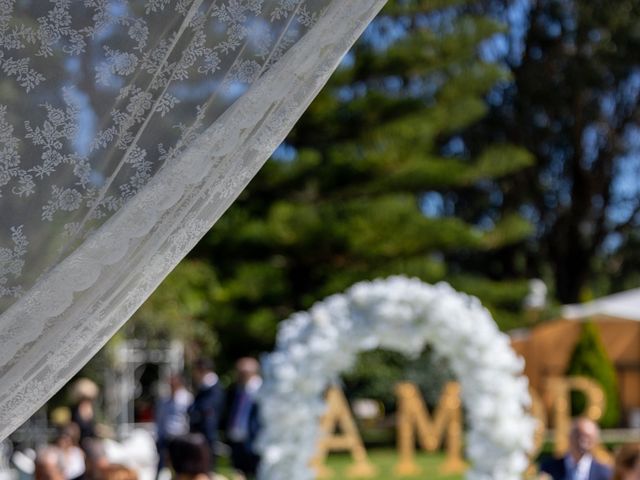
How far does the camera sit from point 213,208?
1.85 m

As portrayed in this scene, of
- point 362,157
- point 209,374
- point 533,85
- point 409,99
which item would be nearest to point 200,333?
point 362,157

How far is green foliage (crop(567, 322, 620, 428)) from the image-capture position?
71.7 ft

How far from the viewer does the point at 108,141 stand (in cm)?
179

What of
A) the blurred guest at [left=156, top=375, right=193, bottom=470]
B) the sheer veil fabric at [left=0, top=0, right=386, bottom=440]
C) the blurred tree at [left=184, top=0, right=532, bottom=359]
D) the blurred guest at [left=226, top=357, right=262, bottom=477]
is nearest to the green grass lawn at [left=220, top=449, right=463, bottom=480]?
the blurred tree at [left=184, top=0, right=532, bottom=359]

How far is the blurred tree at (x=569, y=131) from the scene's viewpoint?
3184 centimetres

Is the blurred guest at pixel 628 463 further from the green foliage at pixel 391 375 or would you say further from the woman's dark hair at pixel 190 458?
the green foliage at pixel 391 375

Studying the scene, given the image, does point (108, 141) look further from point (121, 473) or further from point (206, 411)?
point (206, 411)

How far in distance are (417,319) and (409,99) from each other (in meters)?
15.0

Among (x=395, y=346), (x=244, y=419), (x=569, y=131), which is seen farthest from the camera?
(x=569, y=131)

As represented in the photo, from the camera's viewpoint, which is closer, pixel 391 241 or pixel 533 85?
pixel 391 241

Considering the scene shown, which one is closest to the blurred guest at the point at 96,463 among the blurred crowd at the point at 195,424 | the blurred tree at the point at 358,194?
the blurred crowd at the point at 195,424

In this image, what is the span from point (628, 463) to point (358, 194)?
17.3 meters

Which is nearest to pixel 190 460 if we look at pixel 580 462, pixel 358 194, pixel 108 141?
pixel 580 462

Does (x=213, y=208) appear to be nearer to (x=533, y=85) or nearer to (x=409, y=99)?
(x=409, y=99)
